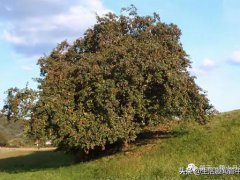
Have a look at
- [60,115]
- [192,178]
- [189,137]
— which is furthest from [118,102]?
[192,178]

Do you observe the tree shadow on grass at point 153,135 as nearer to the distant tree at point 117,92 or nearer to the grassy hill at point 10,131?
the distant tree at point 117,92

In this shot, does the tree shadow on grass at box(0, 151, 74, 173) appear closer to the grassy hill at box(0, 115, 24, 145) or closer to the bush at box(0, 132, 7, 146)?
the grassy hill at box(0, 115, 24, 145)

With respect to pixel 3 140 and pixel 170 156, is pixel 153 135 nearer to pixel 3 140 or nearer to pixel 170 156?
pixel 170 156

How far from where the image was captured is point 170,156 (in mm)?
25047

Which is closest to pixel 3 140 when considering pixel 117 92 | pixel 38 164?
pixel 38 164

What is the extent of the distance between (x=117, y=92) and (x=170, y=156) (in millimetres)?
4898

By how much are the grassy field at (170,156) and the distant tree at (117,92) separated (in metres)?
1.50

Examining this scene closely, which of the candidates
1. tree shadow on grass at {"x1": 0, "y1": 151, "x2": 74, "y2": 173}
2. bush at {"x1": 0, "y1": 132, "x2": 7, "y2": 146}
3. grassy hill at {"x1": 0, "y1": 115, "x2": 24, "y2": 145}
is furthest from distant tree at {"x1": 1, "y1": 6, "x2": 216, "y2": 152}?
bush at {"x1": 0, "y1": 132, "x2": 7, "y2": 146}

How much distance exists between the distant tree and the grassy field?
4.91 ft

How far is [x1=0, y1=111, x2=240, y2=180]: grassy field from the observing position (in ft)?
69.8

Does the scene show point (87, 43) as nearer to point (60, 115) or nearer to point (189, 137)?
point (60, 115)

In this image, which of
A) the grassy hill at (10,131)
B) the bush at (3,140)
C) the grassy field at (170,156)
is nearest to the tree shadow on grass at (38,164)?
the grassy hill at (10,131)

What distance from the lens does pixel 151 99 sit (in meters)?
27.8

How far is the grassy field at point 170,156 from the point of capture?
21.3 m
